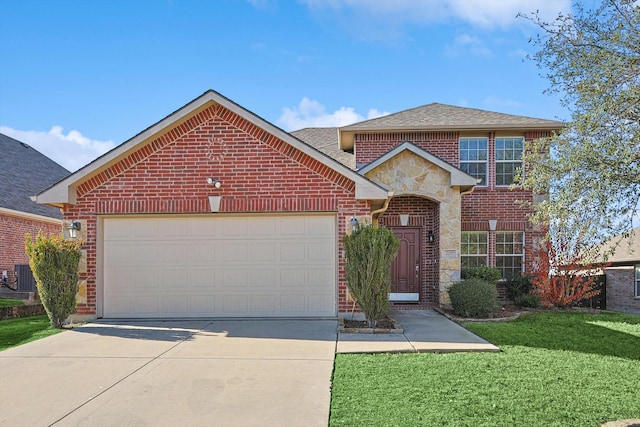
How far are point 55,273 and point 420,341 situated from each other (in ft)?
23.7

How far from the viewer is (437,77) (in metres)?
12.9

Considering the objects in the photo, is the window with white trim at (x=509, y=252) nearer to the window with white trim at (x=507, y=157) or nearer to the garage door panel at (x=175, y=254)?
the window with white trim at (x=507, y=157)

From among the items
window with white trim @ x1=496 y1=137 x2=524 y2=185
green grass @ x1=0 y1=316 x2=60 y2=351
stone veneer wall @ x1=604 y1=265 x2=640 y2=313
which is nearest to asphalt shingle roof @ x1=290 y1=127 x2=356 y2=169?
window with white trim @ x1=496 y1=137 x2=524 y2=185

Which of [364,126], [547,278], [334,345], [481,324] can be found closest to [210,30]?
[364,126]

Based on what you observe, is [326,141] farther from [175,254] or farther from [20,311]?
[20,311]

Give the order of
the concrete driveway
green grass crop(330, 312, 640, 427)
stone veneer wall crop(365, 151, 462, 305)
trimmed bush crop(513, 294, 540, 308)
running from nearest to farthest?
green grass crop(330, 312, 640, 427), the concrete driveway, stone veneer wall crop(365, 151, 462, 305), trimmed bush crop(513, 294, 540, 308)

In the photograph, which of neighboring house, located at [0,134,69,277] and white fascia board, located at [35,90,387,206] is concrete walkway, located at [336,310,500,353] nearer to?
white fascia board, located at [35,90,387,206]

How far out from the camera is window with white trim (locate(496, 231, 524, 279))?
46.2 feet

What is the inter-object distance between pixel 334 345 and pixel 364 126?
8315 mm

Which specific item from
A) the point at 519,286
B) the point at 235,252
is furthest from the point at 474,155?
the point at 235,252

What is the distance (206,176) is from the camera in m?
10.1

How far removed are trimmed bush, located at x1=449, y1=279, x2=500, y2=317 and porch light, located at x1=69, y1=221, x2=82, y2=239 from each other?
867 centimetres

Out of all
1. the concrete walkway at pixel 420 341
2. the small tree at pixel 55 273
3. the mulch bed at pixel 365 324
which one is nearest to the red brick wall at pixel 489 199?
the concrete walkway at pixel 420 341

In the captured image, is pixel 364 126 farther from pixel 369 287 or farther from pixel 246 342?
pixel 246 342
